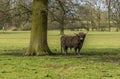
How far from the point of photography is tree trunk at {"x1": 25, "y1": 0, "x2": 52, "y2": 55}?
2086cm

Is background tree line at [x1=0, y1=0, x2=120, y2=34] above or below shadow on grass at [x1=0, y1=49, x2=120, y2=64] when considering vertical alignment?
above

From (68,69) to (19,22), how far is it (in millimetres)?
10518

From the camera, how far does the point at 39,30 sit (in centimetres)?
2114

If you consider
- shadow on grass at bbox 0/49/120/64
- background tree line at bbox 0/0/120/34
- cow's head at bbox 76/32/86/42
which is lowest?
shadow on grass at bbox 0/49/120/64

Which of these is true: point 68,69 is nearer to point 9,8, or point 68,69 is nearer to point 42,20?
point 42,20

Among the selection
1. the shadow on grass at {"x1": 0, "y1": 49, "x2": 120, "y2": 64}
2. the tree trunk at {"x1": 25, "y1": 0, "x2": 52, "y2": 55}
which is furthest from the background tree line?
the shadow on grass at {"x1": 0, "y1": 49, "x2": 120, "y2": 64}

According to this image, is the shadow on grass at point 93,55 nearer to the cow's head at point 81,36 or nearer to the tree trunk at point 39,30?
the tree trunk at point 39,30

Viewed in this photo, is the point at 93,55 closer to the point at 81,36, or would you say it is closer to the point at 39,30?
the point at 81,36

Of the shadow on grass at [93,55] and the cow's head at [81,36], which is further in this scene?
the cow's head at [81,36]

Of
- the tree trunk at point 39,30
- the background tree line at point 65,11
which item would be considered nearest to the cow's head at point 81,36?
the background tree line at point 65,11

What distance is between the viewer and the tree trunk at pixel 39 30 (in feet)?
68.4

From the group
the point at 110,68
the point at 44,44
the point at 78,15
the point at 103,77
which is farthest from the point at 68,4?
the point at 103,77

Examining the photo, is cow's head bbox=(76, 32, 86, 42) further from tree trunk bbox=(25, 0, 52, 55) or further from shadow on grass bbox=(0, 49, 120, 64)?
tree trunk bbox=(25, 0, 52, 55)

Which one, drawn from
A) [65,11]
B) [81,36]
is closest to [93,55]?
[81,36]
